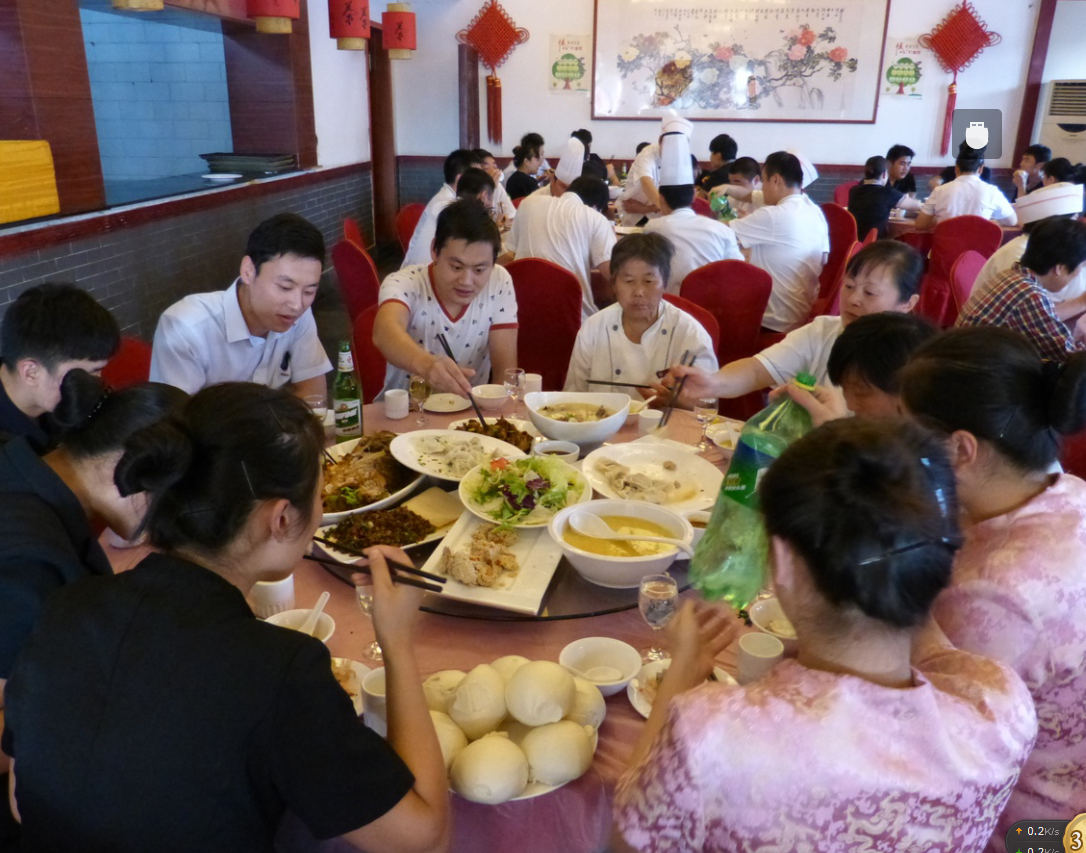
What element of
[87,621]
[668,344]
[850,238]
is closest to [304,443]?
[87,621]

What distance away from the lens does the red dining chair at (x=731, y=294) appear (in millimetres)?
3475

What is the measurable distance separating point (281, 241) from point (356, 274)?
169 cm

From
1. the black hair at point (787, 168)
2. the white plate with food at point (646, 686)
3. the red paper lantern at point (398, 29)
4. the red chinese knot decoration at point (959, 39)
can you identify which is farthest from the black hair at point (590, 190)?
the red chinese knot decoration at point (959, 39)

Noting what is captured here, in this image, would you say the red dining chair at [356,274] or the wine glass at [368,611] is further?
the red dining chair at [356,274]

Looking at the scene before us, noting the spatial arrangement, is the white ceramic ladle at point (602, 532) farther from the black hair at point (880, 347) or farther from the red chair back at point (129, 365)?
the red chair back at point (129, 365)

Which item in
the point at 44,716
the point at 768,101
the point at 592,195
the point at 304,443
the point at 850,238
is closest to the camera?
the point at 44,716

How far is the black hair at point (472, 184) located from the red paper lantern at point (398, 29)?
2.10 m

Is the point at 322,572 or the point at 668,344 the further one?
the point at 668,344

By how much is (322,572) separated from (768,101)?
8.53 meters

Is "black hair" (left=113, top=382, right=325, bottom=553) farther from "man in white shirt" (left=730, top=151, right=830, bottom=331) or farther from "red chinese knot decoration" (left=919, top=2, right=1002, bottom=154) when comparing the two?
"red chinese knot decoration" (left=919, top=2, right=1002, bottom=154)

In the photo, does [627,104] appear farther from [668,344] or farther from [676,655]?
[676,655]

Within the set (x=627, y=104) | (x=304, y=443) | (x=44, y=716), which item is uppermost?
(x=627, y=104)

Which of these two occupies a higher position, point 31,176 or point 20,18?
point 20,18

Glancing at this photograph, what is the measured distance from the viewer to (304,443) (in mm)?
1074
